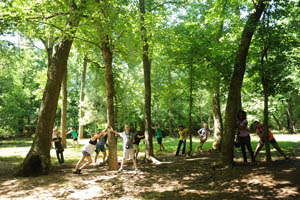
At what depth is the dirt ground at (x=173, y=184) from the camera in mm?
5613

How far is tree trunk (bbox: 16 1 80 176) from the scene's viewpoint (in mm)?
8680

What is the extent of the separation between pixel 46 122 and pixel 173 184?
19.4 ft

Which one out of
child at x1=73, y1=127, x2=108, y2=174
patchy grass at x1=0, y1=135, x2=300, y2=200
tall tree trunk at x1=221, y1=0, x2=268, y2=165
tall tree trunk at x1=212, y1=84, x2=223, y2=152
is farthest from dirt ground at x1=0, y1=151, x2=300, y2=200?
tall tree trunk at x1=212, y1=84, x2=223, y2=152

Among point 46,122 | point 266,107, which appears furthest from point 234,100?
point 46,122

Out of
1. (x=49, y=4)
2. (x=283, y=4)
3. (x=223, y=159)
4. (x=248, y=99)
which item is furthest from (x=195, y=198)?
(x=248, y=99)

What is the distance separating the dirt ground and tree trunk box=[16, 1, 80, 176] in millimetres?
566

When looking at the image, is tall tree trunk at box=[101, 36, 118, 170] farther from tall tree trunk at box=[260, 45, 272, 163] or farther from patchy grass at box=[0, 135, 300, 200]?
tall tree trunk at box=[260, 45, 272, 163]

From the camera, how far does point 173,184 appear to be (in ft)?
22.2

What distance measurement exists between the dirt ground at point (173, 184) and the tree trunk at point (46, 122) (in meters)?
0.57

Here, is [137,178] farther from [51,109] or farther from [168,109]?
[168,109]

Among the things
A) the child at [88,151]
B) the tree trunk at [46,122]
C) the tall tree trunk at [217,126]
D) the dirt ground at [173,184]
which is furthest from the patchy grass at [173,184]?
the tall tree trunk at [217,126]

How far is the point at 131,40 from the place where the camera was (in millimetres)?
11070

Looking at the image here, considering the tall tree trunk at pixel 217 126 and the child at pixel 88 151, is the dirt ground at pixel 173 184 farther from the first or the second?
the tall tree trunk at pixel 217 126

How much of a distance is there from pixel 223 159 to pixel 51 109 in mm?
7269
